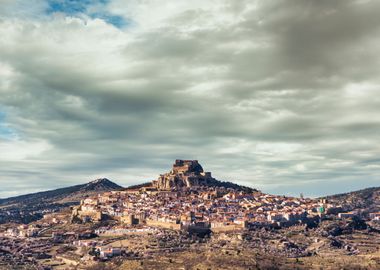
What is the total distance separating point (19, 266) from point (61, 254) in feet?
54.1

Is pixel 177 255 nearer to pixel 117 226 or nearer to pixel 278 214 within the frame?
pixel 117 226

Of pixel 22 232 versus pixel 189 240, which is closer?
pixel 189 240

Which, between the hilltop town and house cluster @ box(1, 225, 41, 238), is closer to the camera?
the hilltop town

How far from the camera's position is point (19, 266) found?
128 m

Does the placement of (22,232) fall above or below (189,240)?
above

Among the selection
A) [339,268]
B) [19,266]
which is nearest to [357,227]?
[339,268]

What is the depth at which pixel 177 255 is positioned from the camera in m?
129

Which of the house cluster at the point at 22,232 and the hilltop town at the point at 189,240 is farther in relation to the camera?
the house cluster at the point at 22,232

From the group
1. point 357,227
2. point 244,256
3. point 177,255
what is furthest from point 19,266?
point 357,227

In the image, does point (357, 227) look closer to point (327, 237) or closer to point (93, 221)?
point (327, 237)

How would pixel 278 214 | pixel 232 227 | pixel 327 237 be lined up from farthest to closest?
pixel 278 214 → pixel 232 227 → pixel 327 237

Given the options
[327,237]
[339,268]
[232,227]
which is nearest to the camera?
[339,268]

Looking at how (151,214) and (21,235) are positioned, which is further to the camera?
(151,214)

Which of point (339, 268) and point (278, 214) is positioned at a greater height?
point (278, 214)
